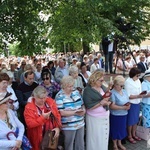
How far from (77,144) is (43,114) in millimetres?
1091

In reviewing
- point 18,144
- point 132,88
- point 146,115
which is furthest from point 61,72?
point 18,144

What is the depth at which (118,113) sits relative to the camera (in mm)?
5133

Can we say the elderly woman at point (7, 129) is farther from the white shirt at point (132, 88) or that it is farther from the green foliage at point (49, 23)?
the white shirt at point (132, 88)

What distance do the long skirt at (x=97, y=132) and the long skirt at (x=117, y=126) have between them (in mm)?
464

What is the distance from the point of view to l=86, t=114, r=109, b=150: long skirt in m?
4.68

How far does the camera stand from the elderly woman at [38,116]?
3.83m

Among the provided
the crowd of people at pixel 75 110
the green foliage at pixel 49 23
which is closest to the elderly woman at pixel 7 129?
the crowd of people at pixel 75 110

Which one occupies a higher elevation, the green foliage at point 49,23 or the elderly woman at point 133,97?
the green foliage at point 49,23

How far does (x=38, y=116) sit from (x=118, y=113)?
6.26 feet

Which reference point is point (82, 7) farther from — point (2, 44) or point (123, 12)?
point (123, 12)

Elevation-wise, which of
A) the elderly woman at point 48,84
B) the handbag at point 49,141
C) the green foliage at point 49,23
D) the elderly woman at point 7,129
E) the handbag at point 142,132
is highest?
the green foliage at point 49,23

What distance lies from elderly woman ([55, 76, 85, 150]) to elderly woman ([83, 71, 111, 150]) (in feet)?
0.85

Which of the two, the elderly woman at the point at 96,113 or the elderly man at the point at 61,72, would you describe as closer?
the elderly woman at the point at 96,113

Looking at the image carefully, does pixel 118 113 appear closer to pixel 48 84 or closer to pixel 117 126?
pixel 117 126
